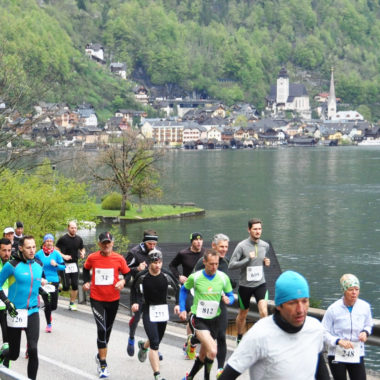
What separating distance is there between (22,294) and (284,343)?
5.66 m

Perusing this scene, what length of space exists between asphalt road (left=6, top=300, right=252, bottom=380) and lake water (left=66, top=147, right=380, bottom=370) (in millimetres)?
10323

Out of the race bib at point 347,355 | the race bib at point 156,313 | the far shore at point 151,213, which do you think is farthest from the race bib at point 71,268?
the far shore at point 151,213

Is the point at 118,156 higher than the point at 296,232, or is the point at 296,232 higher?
A: the point at 118,156

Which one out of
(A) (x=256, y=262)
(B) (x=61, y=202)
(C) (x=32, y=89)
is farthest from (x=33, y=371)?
(B) (x=61, y=202)

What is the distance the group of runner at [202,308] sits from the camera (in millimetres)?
5828

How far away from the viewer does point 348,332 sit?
9.20m

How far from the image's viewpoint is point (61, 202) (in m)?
34.8

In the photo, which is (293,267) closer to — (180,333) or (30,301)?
(180,333)

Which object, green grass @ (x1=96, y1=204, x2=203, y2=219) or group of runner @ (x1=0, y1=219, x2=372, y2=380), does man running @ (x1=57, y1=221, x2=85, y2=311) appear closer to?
group of runner @ (x1=0, y1=219, x2=372, y2=380)

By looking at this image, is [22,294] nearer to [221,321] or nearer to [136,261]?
[136,261]

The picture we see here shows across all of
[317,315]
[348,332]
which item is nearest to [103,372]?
[317,315]

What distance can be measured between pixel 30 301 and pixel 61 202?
79.1 ft

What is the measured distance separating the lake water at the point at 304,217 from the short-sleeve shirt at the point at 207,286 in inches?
534

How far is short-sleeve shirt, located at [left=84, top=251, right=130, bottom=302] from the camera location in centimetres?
1198
